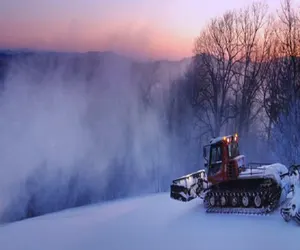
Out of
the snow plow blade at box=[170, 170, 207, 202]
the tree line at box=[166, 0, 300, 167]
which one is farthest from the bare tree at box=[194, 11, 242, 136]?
the snow plow blade at box=[170, 170, 207, 202]

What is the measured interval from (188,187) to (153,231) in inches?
149

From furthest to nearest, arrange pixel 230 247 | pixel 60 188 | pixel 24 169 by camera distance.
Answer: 1. pixel 60 188
2. pixel 24 169
3. pixel 230 247

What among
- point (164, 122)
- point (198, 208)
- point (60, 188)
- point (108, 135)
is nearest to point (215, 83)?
point (164, 122)

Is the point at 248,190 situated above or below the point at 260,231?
above

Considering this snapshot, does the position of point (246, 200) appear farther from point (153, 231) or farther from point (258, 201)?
point (153, 231)

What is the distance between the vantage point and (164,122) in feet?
119

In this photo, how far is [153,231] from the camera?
39.4 feet

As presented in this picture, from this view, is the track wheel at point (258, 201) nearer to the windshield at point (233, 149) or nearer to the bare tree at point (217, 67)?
the windshield at point (233, 149)

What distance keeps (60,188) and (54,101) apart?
6.75 metres

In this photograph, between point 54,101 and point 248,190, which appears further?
point 54,101

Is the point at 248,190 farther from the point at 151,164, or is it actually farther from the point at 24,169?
the point at 151,164

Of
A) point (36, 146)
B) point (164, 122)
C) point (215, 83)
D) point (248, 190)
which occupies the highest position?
point (215, 83)

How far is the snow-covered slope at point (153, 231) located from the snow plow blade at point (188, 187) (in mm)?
478

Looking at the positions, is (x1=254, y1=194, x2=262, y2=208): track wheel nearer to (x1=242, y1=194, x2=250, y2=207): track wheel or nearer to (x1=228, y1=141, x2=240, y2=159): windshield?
(x1=242, y1=194, x2=250, y2=207): track wheel
